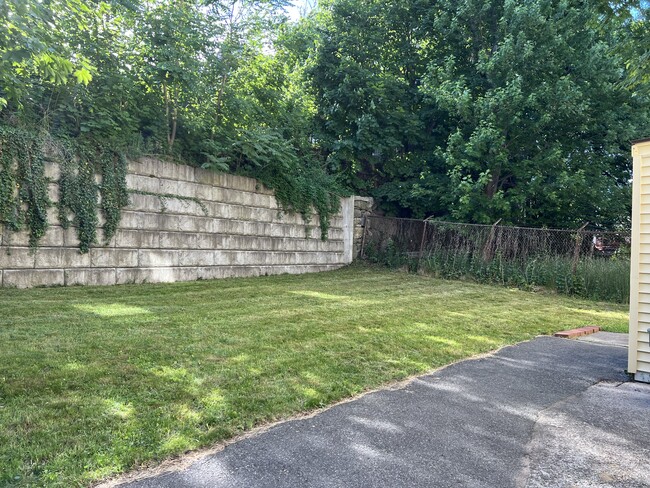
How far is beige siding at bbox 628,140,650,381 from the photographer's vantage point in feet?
13.5

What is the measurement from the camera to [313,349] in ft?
14.2

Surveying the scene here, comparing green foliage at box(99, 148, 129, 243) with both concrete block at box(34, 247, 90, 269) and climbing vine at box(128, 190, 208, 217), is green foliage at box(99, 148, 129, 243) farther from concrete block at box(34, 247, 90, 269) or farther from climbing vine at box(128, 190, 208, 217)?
concrete block at box(34, 247, 90, 269)

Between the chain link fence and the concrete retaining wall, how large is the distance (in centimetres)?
284

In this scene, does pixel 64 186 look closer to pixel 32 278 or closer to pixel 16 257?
pixel 16 257

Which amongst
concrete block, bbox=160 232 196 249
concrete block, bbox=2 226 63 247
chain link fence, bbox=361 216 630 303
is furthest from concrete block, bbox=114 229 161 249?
chain link fence, bbox=361 216 630 303

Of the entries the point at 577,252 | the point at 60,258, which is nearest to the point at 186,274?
the point at 60,258

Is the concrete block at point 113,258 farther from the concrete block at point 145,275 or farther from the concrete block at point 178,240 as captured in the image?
the concrete block at point 178,240

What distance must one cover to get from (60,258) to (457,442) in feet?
20.1

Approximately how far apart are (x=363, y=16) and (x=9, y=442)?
1325cm

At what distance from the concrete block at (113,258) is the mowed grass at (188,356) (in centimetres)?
45

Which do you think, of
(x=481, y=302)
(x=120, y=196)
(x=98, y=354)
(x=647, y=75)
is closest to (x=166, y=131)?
(x=120, y=196)

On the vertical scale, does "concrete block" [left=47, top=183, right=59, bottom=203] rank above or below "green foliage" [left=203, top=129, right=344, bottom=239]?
below

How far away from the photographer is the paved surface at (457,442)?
220 centimetres

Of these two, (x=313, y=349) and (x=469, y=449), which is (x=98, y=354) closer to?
(x=313, y=349)
